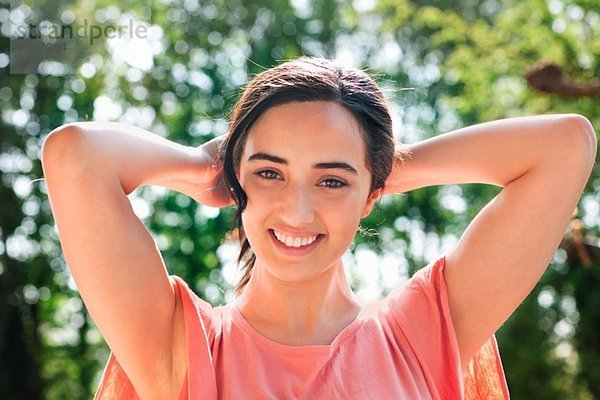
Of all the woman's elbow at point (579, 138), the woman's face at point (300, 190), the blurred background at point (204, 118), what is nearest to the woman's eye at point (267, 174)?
the woman's face at point (300, 190)

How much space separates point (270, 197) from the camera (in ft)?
5.27

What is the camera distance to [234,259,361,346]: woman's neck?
1719 mm

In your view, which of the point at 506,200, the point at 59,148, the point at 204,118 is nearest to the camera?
the point at 59,148

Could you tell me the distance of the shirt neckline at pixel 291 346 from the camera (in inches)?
66.1

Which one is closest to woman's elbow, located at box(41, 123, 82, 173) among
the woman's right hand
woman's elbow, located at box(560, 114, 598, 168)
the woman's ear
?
the woman's right hand

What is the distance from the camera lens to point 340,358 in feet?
5.56

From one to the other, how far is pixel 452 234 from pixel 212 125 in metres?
3.52

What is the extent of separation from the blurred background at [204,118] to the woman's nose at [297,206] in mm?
8379

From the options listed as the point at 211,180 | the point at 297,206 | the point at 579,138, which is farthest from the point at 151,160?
the point at 579,138

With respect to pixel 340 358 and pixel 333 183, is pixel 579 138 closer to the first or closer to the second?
pixel 333 183

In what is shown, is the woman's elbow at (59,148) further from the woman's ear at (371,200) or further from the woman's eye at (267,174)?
the woman's ear at (371,200)

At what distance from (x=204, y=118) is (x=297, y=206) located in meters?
10.1

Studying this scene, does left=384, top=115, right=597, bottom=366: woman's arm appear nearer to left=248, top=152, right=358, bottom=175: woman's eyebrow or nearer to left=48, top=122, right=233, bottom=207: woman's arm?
left=248, top=152, right=358, bottom=175: woman's eyebrow

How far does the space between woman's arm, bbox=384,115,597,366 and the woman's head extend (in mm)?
100
